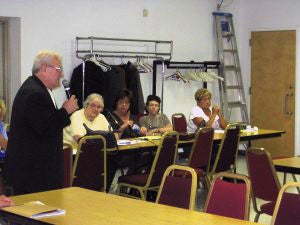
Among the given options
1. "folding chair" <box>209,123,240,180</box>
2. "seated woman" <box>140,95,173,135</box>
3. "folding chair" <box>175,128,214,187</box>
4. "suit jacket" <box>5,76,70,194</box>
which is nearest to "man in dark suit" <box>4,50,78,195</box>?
"suit jacket" <box>5,76,70,194</box>

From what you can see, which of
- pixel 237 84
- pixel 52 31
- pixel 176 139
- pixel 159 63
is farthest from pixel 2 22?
pixel 237 84

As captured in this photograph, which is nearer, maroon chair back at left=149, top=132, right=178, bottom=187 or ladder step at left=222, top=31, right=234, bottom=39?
maroon chair back at left=149, top=132, right=178, bottom=187

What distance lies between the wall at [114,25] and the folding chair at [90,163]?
2.78 metres

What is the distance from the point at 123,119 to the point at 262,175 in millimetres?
2633

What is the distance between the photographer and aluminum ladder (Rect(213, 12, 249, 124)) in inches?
395

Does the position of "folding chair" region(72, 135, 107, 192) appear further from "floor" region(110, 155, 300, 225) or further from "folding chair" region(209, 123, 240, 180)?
"folding chair" region(209, 123, 240, 180)

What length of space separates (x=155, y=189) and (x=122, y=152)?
47 cm

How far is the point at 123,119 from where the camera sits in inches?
279

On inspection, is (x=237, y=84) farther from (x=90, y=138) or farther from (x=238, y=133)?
(x=90, y=138)

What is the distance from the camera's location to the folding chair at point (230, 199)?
3.48 meters

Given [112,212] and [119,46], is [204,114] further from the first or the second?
[112,212]

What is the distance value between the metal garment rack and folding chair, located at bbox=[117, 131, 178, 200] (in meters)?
2.52

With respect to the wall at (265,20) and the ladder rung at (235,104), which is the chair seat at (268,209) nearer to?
the wall at (265,20)

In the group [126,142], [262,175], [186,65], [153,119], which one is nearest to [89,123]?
[126,142]
